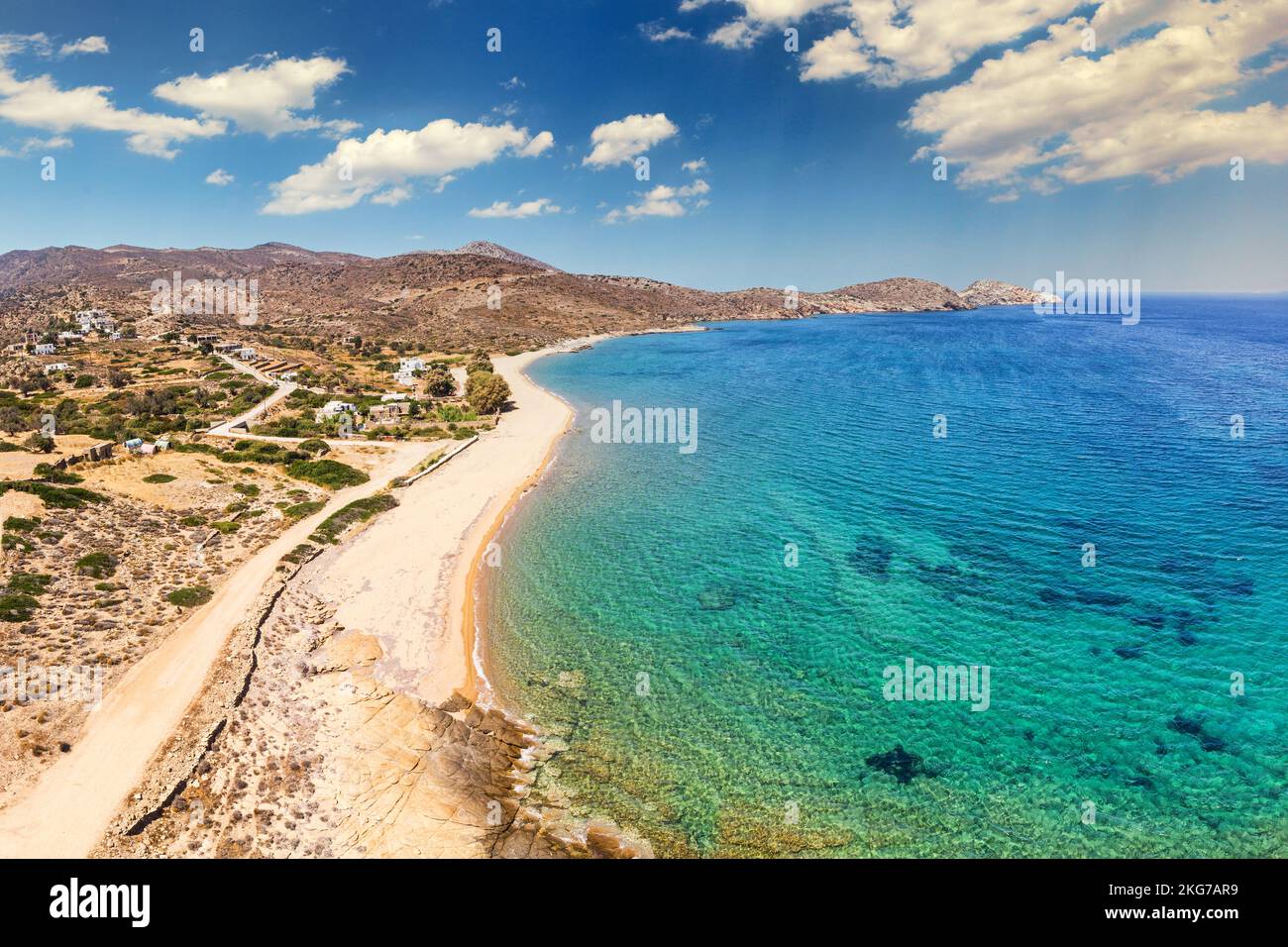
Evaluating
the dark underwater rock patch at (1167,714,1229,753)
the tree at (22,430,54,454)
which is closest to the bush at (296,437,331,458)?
the tree at (22,430,54,454)

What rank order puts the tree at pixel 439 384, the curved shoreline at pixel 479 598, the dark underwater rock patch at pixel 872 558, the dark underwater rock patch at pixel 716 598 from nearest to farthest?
the curved shoreline at pixel 479 598
the dark underwater rock patch at pixel 716 598
the dark underwater rock patch at pixel 872 558
the tree at pixel 439 384

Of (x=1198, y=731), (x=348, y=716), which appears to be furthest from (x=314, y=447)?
(x=1198, y=731)

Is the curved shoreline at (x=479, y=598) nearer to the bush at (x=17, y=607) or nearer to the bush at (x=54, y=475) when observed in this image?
the bush at (x=17, y=607)

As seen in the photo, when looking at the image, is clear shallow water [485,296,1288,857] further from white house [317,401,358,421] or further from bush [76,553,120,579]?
white house [317,401,358,421]

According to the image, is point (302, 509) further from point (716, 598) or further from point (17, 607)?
point (716, 598)

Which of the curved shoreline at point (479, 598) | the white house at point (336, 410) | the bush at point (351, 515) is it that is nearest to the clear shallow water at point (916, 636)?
the curved shoreline at point (479, 598)
